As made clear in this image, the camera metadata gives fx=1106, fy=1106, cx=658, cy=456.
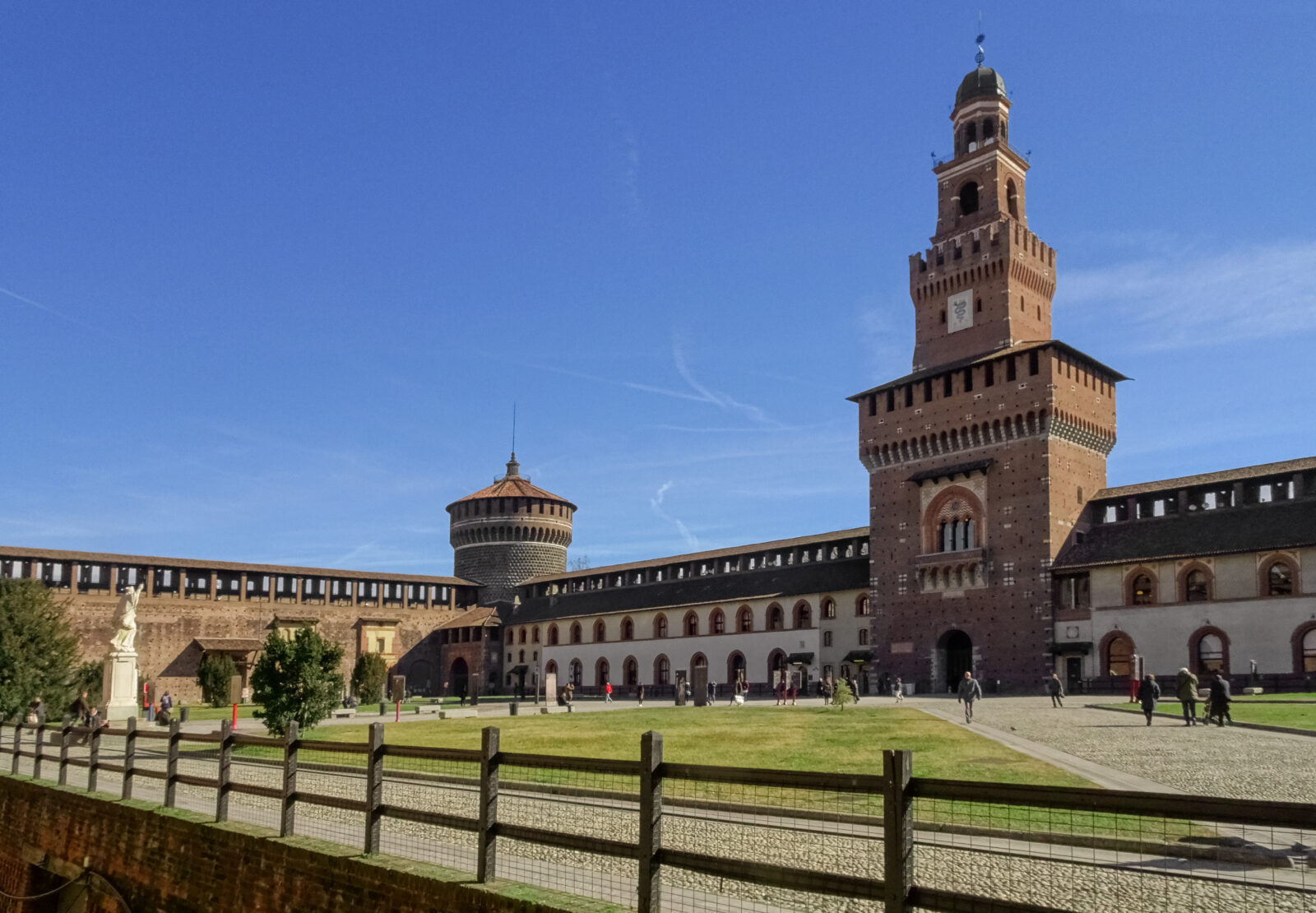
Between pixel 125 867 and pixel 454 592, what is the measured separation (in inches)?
2634

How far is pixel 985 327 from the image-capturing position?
51750mm

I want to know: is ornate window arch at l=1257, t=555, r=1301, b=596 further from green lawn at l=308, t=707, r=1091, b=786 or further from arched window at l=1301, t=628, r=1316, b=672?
green lawn at l=308, t=707, r=1091, b=786

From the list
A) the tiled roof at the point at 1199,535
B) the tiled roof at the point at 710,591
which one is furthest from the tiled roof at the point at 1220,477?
the tiled roof at the point at 710,591

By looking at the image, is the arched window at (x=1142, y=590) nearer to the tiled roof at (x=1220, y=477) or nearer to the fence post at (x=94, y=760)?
the tiled roof at (x=1220, y=477)

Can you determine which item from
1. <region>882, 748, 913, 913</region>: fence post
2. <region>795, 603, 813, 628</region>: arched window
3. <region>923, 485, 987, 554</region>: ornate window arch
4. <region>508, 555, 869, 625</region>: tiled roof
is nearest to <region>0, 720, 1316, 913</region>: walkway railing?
<region>882, 748, 913, 913</region>: fence post

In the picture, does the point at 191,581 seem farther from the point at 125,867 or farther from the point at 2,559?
the point at 125,867

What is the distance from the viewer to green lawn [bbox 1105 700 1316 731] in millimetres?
24406

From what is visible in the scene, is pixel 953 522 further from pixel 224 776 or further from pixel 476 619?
pixel 224 776

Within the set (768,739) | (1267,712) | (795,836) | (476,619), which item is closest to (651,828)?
(795,836)

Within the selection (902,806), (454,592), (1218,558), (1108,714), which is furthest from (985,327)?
(902,806)

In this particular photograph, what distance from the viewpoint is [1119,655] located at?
42531 millimetres

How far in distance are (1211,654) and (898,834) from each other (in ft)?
131

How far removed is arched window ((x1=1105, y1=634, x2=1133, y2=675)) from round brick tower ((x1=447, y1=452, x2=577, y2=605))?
4647 cm

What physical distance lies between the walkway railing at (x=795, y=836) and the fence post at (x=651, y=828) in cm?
1
